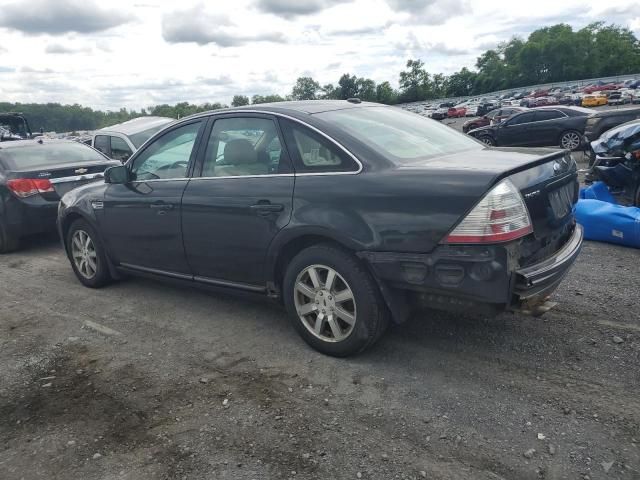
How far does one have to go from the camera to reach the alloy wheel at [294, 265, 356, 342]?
354 cm

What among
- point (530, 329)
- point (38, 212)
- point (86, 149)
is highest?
point (86, 149)

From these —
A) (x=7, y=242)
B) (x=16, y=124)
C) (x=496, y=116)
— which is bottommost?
(x=496, y=116)

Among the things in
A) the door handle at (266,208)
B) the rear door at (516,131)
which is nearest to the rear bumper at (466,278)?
the door handle at (266,208)

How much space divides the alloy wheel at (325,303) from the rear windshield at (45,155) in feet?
18.2

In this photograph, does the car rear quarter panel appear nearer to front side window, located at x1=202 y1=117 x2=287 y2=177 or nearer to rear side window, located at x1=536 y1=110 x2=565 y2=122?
front side window, located at x1=202 y1=117 x2=287 y2=177

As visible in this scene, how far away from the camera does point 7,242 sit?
24.8 ft

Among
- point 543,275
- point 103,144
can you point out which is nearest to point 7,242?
point 103,144

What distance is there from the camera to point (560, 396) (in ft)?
10.1

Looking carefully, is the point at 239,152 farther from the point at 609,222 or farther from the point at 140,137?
the point at 140,137

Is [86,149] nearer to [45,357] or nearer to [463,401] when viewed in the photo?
[45,357]

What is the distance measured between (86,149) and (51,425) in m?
6.10

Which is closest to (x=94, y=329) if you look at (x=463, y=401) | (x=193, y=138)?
(x=193, y=138)

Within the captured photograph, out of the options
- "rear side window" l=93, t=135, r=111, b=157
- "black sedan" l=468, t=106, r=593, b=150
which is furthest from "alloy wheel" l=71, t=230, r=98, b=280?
"black sedan" l=468, t=106, r=593, b=150

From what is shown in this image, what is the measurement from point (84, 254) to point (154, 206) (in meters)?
1.50
